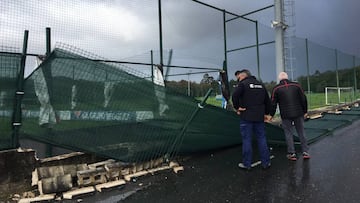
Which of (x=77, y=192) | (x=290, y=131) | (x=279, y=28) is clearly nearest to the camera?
(x=77, y=192)

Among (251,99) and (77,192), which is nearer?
(77,192)

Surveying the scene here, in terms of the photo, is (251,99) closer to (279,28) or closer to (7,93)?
(7,93)

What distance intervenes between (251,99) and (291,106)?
109 centimetres

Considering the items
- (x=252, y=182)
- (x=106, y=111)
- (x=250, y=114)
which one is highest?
(x=106, y=111)

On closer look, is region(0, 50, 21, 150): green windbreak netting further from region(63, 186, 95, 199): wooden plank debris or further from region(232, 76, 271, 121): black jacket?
region(232, 76, 271, 121): black jacket

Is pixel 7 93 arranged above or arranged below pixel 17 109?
above

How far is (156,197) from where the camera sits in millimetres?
4531

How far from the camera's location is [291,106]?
641 centimetres

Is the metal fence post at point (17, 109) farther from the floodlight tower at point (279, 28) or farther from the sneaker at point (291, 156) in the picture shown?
the floodlight tower at point (279, 28)

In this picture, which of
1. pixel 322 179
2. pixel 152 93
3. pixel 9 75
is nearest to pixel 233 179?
pixel 322 179

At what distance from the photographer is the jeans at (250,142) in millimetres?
5750

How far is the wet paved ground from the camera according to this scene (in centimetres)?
439

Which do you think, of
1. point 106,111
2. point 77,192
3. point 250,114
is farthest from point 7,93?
point 250,114

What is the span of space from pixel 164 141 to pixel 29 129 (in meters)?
2.31
